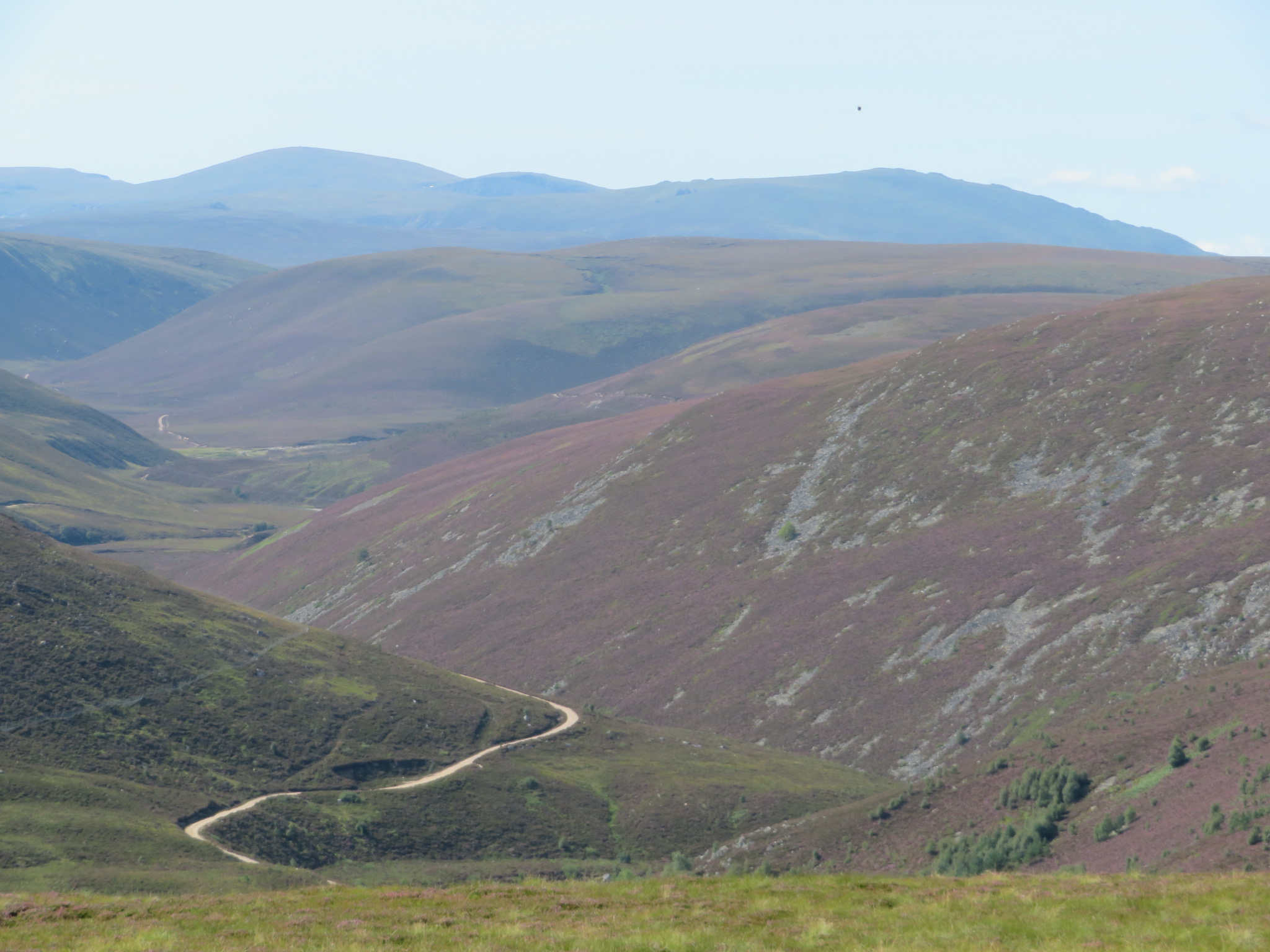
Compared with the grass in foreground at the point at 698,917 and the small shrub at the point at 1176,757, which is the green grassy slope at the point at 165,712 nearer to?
the grass in foreground at the point at 698,917

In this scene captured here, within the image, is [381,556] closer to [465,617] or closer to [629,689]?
[465,617]

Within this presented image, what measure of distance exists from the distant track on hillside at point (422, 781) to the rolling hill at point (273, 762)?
20.6 inches

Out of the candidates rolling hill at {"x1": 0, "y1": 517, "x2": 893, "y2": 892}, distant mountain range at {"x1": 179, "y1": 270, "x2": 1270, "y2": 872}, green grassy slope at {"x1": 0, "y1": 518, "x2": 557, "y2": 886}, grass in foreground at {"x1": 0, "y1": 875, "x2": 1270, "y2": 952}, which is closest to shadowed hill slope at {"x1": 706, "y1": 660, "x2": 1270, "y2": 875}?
distant mountain range at {"x1": 179, "y1": 270, "x2": 1270, "y2": 872}

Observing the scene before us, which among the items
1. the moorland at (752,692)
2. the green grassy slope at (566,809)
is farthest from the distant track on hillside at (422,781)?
the green grassy slope at (566,809)

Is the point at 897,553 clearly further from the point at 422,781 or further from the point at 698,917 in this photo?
the point at 698,917

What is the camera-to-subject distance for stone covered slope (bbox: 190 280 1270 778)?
64500mm

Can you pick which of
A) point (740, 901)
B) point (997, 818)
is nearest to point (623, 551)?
point (997, 818)

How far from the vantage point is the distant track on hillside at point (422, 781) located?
43406 millimetres

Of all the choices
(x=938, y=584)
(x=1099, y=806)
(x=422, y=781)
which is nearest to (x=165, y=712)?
(x=422, y=781)

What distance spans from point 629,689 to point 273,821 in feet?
118

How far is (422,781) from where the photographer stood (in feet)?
181

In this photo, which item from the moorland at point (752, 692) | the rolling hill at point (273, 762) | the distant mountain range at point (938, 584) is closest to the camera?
the moorland at point (752, 692)

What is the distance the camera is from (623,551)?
101 metres

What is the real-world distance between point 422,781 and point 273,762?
7249 millimetres
